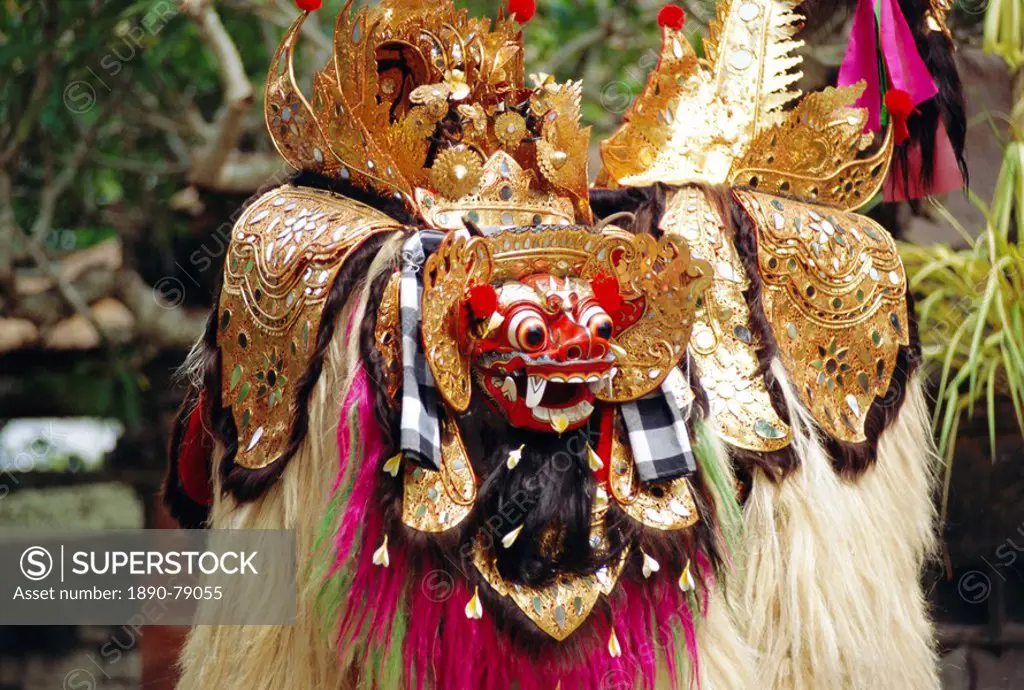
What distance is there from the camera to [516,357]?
74.8 inches

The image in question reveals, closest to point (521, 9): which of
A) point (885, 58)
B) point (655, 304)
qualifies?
point (655, 304)

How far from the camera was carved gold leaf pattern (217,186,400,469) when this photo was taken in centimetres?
203

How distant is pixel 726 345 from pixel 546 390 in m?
0.47

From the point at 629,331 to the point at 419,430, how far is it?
0.37m

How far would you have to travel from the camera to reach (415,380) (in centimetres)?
190

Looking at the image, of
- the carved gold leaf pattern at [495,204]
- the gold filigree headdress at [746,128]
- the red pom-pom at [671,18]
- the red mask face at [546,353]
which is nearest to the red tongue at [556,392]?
the red mask face at [546,353]

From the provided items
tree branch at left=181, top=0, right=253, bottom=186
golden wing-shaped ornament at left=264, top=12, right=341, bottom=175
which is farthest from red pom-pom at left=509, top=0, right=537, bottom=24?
tree branch at left=181, top=0, right=253, bottom=186

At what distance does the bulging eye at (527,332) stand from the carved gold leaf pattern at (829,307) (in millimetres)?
618

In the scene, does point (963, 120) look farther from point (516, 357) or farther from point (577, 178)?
point (516, 357)

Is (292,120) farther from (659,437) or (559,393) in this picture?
(659,437)

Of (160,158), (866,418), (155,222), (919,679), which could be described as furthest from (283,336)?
(160,158)

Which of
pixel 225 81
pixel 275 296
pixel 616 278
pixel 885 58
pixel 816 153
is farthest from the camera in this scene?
pixel 225 81

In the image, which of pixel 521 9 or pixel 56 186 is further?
pixel 56 186

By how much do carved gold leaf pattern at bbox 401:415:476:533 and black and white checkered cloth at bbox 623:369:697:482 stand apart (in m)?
0.26
